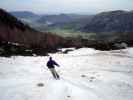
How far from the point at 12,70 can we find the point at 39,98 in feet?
27.6

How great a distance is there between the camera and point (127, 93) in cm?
1377

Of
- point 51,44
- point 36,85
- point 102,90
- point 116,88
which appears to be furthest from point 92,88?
point 51,44

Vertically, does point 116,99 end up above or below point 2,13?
below

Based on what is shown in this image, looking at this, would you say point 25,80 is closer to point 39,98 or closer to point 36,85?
point 36,85

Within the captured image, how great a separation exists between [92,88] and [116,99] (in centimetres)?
233

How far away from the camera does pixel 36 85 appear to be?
14.5 metres

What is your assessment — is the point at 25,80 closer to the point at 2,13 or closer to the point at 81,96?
the point at 81,96

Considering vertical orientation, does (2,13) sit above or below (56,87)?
above

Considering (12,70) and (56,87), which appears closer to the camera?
(56,87)

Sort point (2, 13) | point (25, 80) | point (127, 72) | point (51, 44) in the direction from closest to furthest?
1. point (25, 80)
2. point (127, 72)
3. point (51, 44)
4. point (2, 13)

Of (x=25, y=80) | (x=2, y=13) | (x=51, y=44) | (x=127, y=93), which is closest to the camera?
(x=127, y=93)

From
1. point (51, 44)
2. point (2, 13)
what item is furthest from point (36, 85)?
point (2, 13)

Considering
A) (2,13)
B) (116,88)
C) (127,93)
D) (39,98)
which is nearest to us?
(39,98)

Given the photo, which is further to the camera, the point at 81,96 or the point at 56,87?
the point at 56,87
